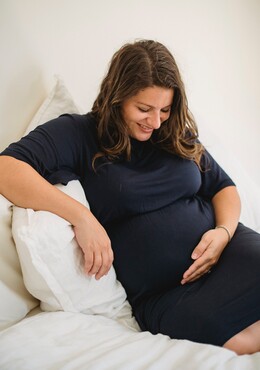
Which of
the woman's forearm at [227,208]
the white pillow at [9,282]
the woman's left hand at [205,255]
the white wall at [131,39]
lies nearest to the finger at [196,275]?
the woman's left hand at [205,255]

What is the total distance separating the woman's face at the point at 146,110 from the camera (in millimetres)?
903

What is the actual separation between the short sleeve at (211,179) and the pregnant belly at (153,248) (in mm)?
222

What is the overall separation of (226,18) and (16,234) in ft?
5.07

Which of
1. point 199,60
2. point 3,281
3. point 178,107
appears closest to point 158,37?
point 199,60

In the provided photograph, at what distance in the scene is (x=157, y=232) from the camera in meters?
0.86

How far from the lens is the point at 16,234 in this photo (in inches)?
28.2

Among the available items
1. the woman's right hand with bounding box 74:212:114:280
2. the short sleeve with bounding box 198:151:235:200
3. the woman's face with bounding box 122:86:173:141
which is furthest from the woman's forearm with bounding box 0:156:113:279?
the short sleeve with bounding box 198:151:235:200

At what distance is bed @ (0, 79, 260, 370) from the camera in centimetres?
58

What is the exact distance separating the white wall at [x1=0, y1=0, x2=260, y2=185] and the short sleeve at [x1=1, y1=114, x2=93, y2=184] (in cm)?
28

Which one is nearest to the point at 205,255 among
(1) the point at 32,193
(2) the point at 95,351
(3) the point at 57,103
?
(2) the point at 95,351

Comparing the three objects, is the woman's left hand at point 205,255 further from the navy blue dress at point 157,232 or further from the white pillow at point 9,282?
the white pillow at point 9,282

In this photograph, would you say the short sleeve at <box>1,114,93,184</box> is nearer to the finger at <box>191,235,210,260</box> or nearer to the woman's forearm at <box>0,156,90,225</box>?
the woman's forearm at <box>0,156,90,225</box>

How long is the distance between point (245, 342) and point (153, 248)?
311mm

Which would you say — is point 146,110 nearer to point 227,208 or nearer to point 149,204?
point 149,204
